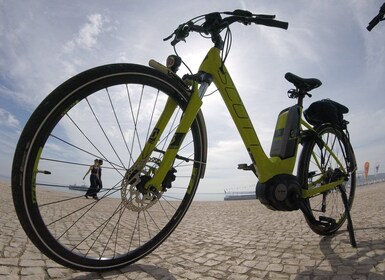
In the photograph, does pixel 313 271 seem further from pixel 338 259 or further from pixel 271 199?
pixel 271 199

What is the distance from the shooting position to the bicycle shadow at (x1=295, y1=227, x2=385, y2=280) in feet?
6.48

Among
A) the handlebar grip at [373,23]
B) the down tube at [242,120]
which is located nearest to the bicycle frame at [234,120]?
the down tube at [242,120]

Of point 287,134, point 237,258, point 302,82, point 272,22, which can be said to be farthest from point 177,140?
point 302,82

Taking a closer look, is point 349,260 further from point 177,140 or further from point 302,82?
point 302,82

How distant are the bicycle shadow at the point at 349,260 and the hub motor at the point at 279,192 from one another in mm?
542

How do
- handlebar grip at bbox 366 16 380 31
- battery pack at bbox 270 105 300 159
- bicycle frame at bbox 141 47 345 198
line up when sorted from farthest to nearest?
handlebar grip at bbox 366 16 380 31 → battery pack at bbox 270 105 300 159 → bicycle frame at bbox 141 47 345 198

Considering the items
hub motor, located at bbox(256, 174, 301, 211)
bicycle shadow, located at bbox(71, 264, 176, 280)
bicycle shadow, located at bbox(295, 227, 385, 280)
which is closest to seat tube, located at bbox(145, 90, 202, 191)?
bicycle shadow, located at bbox(71, 264, 176, 280)

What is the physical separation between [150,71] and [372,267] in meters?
2.24

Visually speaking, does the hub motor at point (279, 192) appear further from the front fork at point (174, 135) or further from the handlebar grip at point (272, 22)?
the handlebar grip at point (272, 22)

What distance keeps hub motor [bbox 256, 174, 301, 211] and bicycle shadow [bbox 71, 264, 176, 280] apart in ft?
3.65

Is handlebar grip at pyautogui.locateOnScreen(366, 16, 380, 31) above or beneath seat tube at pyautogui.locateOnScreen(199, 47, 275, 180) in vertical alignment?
above

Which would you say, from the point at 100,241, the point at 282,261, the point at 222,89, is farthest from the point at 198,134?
the point at 100,241

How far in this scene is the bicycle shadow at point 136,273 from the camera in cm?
189

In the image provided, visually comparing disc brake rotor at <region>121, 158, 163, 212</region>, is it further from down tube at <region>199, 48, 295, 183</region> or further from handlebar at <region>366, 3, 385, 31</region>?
handlebar at <region>366, 3, 385, 31</region>
